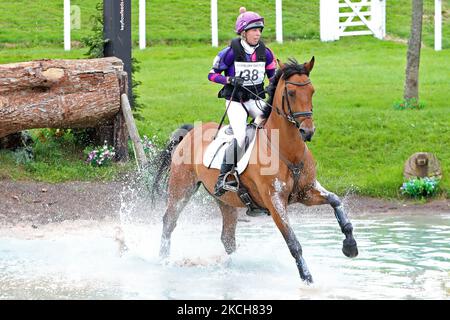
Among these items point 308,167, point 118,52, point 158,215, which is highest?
point 118,52

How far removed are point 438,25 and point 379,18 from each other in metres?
2.82

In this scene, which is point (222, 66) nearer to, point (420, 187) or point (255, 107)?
point (255, 107)

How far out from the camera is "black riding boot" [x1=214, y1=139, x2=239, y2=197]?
37.6 ft

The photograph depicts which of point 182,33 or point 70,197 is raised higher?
point 182,33

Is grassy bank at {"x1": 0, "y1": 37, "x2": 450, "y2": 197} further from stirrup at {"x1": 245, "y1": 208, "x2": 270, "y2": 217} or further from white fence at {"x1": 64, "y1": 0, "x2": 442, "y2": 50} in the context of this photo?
stirrup at {"x1": 245, "y1": 208, "x2": 270, "y2": 217}

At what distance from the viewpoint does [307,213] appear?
1541cm

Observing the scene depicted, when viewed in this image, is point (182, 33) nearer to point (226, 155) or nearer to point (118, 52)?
point (118, 52)

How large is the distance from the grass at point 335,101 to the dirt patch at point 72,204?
1.10 ft

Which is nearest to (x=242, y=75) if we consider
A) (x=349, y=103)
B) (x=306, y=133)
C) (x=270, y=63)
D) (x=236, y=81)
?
(x=236, y=81)

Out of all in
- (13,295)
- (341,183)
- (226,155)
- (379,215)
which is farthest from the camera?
(341,183)

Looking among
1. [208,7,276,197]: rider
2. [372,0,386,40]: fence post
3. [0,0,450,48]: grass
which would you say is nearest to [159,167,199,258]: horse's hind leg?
[208,7,276,197]: rider

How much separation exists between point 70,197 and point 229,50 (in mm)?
4962
